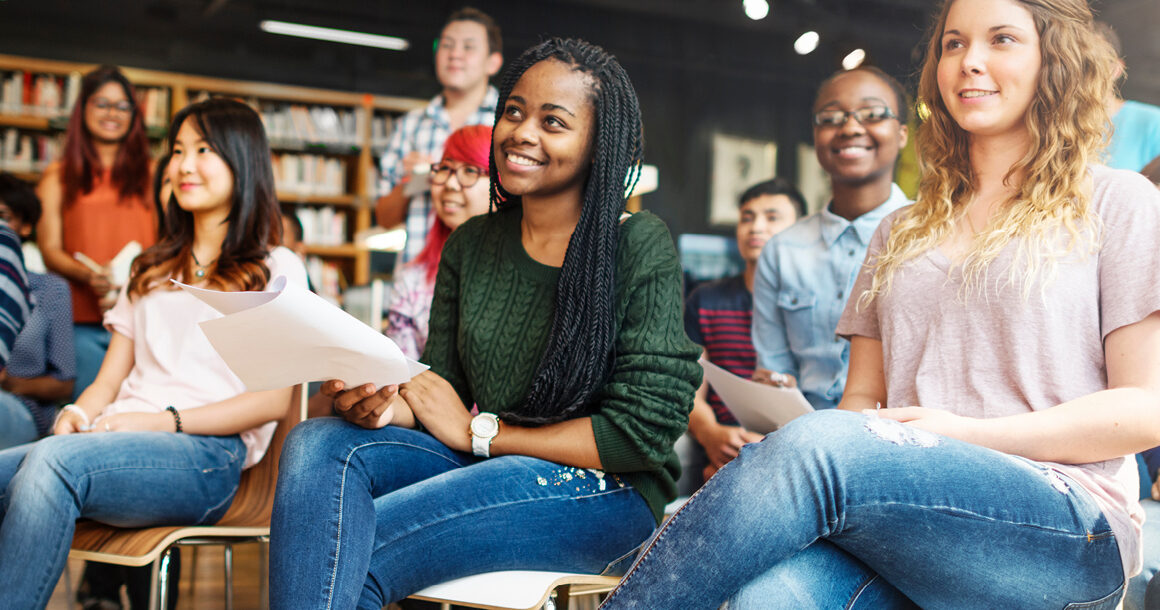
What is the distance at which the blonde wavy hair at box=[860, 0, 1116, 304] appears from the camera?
4.38 ft

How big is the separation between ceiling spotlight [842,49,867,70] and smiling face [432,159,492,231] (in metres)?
0.96

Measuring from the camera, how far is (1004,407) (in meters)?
1.33

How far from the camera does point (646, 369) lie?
4.67 ft

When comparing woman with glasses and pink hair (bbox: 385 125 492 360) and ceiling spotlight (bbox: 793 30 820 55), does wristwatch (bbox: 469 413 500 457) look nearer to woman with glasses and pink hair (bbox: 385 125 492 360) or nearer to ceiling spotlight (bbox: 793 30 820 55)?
woman with glasses and pink hair (bbox: 385 125 492 360)

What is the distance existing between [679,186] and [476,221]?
3.04m

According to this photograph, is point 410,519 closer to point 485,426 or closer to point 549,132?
point 485,426

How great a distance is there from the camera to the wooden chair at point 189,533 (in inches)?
64.9

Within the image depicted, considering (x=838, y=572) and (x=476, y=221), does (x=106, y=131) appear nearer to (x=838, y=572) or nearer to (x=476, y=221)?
(x=476, y=221)

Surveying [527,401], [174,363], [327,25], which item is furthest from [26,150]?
[527,401]

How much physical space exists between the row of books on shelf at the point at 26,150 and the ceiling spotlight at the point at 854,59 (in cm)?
494

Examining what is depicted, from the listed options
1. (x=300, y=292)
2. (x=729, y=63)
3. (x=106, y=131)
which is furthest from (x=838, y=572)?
(x=729, y=63)

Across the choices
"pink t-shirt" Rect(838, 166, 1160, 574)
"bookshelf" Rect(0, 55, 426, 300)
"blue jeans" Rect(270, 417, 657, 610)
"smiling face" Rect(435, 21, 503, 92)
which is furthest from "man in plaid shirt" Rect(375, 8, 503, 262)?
"bookshelf" Rect(0, 55, 426, 300)

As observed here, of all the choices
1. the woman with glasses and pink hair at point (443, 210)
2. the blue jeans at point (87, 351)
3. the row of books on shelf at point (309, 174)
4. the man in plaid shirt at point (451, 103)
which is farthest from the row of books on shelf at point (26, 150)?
the woman with glasses and pink hair at point (443, 210)

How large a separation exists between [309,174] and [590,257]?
524cm
